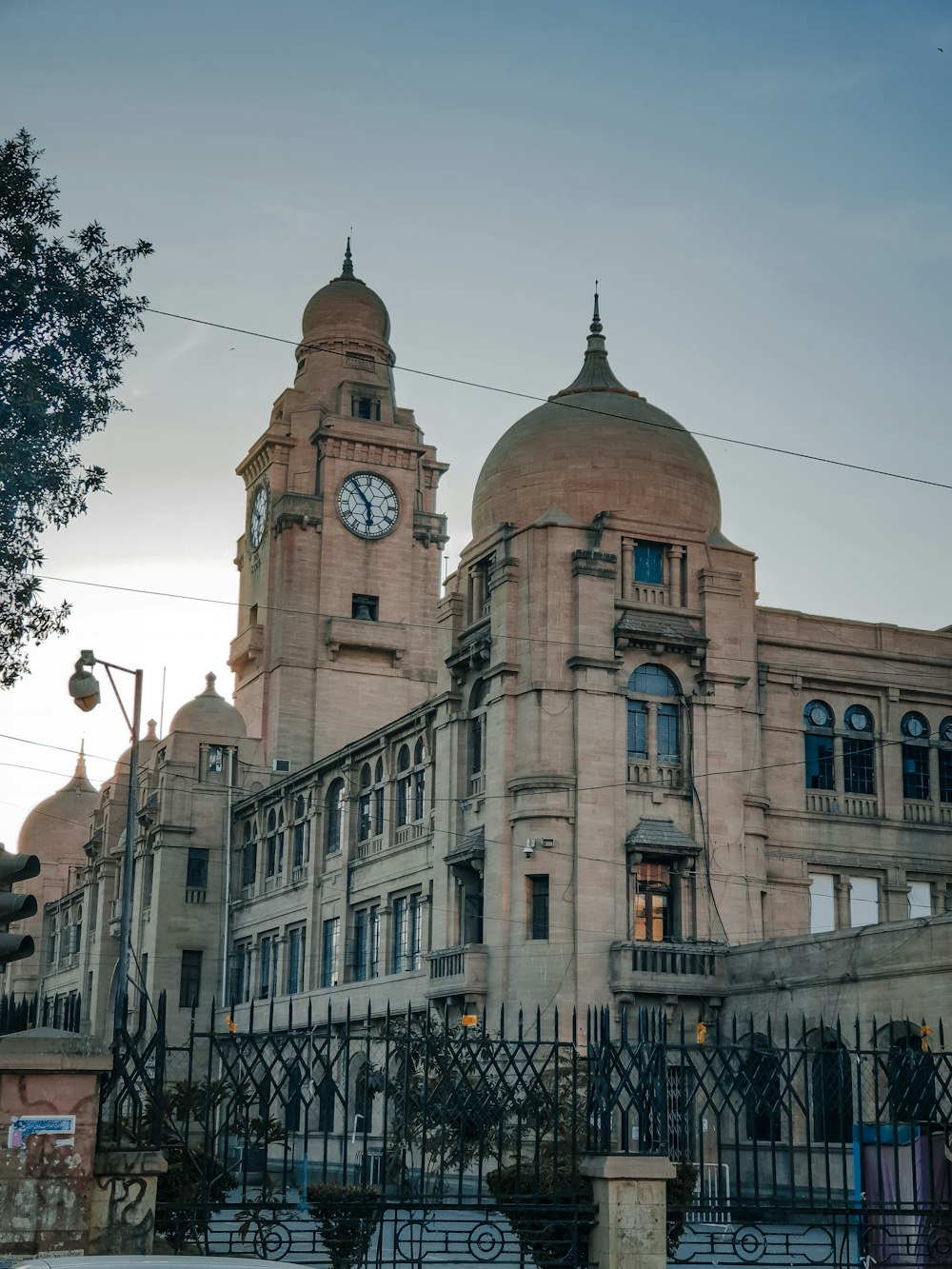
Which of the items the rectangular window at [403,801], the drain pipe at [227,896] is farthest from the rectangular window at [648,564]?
the drain pipe at [227,896]

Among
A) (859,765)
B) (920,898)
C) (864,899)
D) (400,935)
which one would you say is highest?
(859,765)

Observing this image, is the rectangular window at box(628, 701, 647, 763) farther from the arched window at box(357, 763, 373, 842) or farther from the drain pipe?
the drain pipe

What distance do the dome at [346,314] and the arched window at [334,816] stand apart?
28.7 m

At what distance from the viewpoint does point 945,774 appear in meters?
46.8

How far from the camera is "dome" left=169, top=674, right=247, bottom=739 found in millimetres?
67438

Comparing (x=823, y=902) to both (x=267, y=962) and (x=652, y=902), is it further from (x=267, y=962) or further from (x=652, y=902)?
(x=267, y=962)

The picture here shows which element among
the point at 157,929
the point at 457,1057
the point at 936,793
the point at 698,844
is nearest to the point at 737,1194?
the point at 457,1057

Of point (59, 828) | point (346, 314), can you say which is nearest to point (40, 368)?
point (346, 314)

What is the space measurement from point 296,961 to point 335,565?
808 inches

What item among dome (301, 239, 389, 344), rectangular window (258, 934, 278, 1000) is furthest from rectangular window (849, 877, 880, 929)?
dome (301, 239, 389, 344)

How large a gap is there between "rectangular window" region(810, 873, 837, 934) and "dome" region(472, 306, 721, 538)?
10236 mm

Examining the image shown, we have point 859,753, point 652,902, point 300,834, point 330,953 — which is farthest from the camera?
point 300,834

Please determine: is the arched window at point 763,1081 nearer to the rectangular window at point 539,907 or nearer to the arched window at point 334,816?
the rectangular window at point 539,907

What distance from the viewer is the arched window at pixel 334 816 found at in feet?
183
